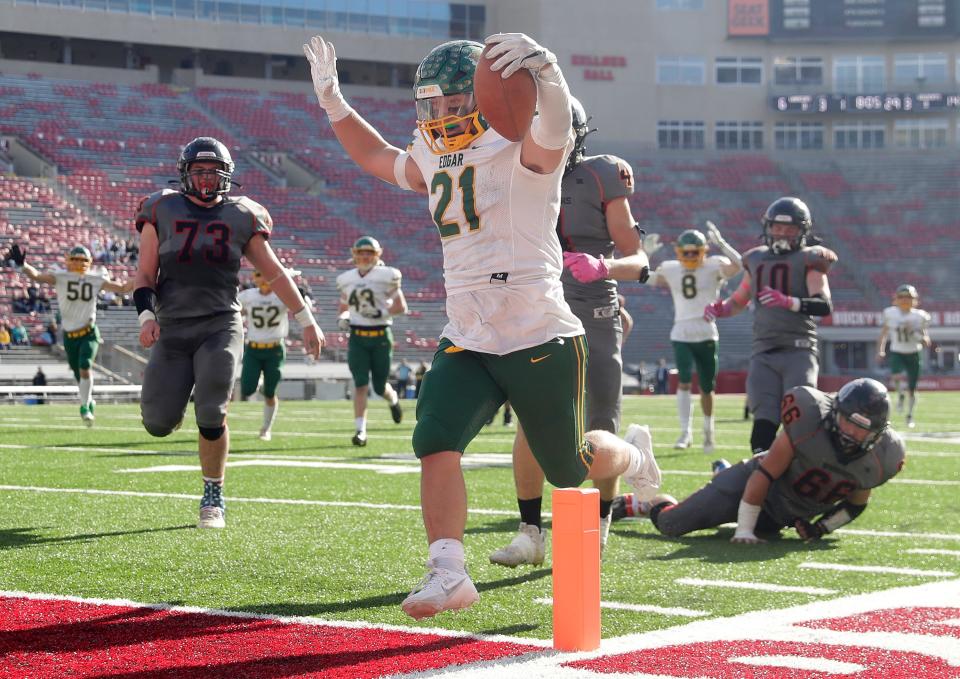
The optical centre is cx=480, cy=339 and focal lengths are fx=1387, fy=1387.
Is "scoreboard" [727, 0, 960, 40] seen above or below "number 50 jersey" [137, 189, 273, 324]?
above

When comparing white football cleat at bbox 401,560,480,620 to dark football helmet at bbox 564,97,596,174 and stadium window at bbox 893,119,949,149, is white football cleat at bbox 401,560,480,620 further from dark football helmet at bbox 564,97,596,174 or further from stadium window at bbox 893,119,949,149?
stadium window at bbox 893,119,949,149

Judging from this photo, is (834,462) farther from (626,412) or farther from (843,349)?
(843,349)

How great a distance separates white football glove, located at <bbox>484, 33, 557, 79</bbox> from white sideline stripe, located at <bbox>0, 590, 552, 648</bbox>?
156 centimetres

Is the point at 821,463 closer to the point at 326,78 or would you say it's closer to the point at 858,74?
the point at 326,78

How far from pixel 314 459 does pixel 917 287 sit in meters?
36.3

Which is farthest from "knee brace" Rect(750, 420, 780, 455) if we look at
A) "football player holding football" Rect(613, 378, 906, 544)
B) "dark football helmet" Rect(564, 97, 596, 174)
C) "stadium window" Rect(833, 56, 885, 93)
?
"stadium window" Rect(833, 56, 885, 93)

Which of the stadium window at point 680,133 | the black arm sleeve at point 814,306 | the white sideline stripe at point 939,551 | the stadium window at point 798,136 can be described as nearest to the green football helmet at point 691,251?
the black arm sleeve at point 814,306

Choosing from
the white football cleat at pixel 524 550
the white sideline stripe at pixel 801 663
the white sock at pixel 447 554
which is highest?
the white sock at pixel 447 554

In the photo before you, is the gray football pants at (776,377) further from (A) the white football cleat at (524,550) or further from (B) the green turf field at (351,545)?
(A) the white football cleat at (524,550)

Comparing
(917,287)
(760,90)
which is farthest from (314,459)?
(760,90)

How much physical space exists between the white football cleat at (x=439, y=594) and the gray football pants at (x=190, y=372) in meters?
2.94

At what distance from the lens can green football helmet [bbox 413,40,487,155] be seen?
4.13 meters

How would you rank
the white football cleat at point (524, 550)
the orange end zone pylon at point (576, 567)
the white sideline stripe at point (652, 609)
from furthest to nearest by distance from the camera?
the white football cleat at point (524, 550)
the white sideline stripe at point (652, 609)
the orange end zone pylon at point (576, 567)

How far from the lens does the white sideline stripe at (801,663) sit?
3.48 m
